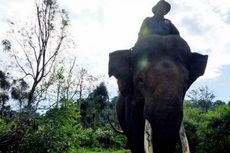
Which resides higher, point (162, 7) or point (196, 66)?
point (162, 7)

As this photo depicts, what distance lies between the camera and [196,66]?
5992 millimetres

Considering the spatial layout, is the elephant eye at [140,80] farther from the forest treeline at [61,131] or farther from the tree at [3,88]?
the tree at [3,88]

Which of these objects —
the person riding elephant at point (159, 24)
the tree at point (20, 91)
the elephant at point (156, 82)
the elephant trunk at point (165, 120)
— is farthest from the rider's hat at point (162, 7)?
the tree at point (20, 91)

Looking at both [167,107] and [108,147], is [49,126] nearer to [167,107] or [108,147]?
[167,107]

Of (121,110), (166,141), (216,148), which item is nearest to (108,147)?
(216,148)

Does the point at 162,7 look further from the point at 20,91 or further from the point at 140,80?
the point at 20,91

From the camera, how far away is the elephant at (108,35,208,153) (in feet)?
16.2

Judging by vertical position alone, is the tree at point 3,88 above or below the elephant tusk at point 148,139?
above

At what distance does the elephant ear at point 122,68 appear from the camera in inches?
235

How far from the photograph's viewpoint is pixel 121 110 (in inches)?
304

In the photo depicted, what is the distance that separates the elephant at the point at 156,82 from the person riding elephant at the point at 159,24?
45 cm

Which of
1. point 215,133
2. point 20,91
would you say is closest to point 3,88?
point 20,91

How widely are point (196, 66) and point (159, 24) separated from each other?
2.67 ft

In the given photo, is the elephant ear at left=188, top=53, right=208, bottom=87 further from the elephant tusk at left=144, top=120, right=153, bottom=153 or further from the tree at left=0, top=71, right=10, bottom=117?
the tree at left=0, top=71, right=10, bottom=117
